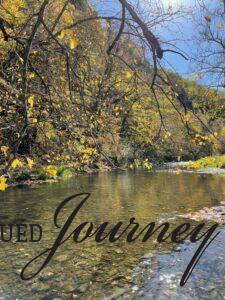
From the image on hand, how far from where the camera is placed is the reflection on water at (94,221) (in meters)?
6.49

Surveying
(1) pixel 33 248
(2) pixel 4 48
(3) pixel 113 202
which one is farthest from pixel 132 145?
(1) pixel 33 248

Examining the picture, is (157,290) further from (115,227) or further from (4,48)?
(4,48)

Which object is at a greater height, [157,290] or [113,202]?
[113,202]

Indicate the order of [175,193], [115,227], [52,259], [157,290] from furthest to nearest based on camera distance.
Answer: [175,193], [115,227], [52,259], [157,290]

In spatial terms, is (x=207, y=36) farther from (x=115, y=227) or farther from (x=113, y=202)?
(x=115, y=227)

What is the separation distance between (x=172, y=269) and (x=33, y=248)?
313 centimetres

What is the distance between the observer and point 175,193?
55.2 feet

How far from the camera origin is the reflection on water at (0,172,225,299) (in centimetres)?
649

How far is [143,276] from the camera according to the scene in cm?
691

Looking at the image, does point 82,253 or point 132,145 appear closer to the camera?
point 82,253

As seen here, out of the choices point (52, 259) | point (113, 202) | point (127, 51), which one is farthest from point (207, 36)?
point (52, 259)

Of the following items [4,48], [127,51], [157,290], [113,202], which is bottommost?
[157,290]

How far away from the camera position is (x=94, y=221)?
35.9ft

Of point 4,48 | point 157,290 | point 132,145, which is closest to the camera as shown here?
point 157,290
